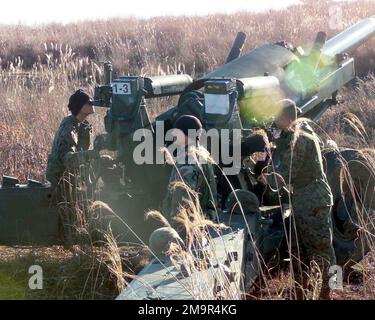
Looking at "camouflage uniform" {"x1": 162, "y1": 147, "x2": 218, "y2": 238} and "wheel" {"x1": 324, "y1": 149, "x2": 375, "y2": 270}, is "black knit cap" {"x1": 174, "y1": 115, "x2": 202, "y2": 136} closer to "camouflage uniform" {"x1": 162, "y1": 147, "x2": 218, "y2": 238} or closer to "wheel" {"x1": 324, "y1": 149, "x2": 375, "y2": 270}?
"camouflage uniform" {"x1": 162, "y1": 147, "x2": 218, "y2": 238}

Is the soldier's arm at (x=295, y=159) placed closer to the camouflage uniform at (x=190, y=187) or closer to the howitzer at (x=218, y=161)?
the howitzer at (x=218, y=161)

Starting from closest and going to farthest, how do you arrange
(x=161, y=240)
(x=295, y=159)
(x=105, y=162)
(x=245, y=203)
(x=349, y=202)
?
(x=161, y=240) < (x=295, y=159) < (x=245, y=203) < (x=349, y=202) < (x=105, y=162)

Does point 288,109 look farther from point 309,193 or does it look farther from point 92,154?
point 92,154

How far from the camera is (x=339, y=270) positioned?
613cm

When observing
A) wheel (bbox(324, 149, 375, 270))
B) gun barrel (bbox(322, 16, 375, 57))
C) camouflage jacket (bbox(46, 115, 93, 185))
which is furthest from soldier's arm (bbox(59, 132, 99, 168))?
gun barrel (bbox(322, 16, 375, 57))

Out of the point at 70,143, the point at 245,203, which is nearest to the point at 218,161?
the point at 245,203

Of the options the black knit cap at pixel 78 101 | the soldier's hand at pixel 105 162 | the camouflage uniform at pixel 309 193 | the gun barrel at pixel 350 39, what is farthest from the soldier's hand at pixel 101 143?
the gun barrel at pixel 350 39

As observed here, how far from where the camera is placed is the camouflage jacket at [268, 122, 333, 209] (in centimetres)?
593

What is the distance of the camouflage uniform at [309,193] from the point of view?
234 inches

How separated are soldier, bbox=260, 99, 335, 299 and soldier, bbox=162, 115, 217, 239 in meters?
0.47

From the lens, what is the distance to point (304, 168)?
237 inches

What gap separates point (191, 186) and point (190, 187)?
0.13 feet
